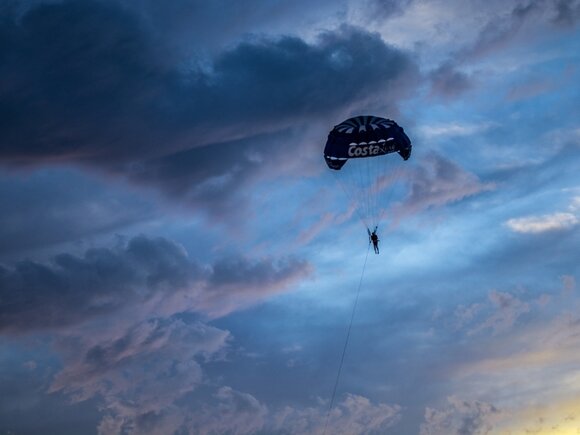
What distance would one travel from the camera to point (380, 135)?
359 feet

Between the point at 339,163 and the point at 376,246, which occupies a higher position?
the point at 339,163

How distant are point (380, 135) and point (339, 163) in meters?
6.84

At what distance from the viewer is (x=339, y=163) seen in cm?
11338

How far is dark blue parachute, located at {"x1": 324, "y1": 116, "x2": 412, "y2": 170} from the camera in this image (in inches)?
4304

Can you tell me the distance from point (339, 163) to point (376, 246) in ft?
39.1

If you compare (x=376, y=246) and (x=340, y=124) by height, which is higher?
(x=340, y=124)

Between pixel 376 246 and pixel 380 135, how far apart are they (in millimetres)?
13116

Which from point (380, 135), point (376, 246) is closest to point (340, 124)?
point (380, 135)

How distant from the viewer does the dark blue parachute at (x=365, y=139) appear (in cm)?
10931

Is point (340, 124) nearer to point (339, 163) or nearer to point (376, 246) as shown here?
point (339, 163)

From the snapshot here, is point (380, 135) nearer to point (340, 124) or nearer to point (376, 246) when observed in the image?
point (340, 124)

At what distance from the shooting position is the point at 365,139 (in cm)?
10912

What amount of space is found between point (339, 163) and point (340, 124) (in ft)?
17.0

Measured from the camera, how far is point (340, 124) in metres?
111
